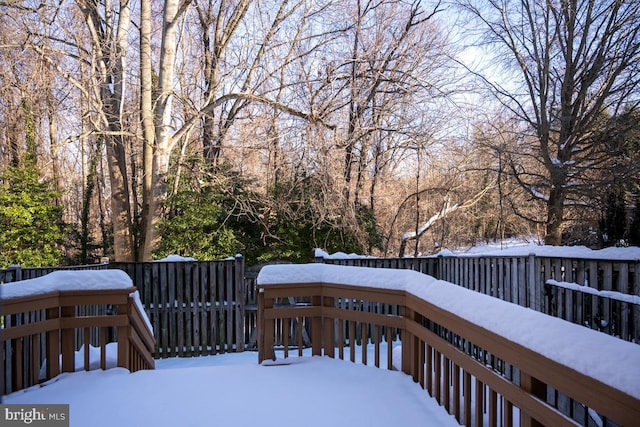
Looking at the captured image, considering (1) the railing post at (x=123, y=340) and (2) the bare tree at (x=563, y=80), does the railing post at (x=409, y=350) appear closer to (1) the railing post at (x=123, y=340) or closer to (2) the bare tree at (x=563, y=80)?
(1) the railing post at (x=123, y=340)

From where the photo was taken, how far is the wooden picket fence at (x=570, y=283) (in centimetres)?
353

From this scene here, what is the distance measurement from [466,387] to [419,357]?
76 centimetres

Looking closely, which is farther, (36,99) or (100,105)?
(36,99)

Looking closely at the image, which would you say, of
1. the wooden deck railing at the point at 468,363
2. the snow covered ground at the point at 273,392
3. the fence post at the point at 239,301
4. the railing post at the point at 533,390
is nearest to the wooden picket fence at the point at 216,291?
the fence post at the point at 239,301

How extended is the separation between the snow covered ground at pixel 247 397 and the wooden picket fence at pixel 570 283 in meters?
1.87

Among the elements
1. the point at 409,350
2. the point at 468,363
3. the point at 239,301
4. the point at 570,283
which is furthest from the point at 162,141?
the point at 468,363

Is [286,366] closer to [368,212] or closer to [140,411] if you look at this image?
[140,411]

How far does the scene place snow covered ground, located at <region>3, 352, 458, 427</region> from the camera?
263 cm

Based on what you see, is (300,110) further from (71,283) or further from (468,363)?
(468,363)

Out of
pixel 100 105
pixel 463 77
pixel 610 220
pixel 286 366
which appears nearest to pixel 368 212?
pixel 463 77

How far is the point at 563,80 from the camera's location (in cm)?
1024

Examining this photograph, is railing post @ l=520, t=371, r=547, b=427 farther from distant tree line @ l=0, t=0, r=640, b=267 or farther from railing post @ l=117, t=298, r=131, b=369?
distant tree line @ l=0, t=0, r=640, b=267

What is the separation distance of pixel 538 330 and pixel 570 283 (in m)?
3.01

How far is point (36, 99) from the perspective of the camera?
30.7 ft
